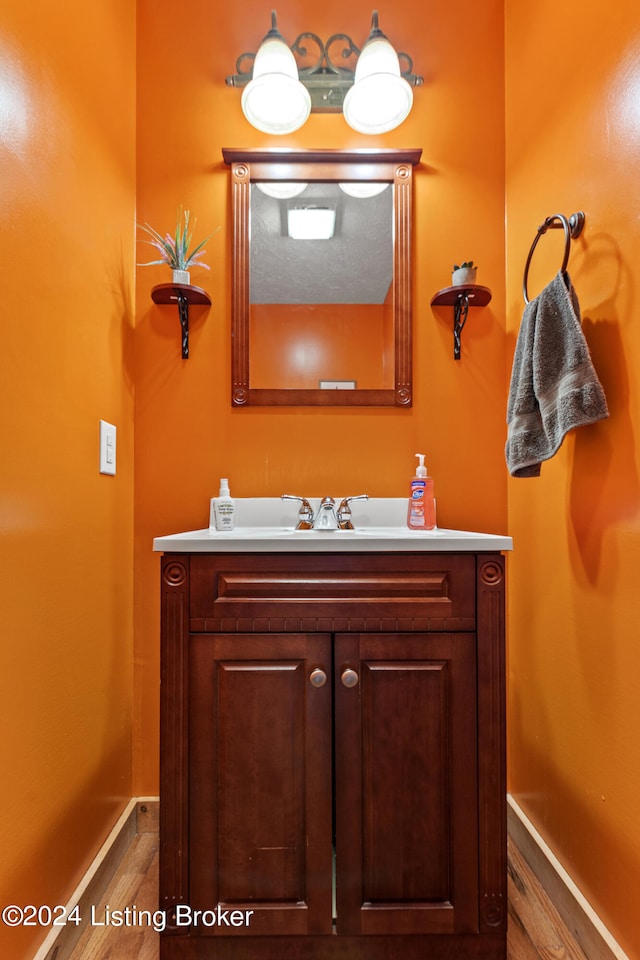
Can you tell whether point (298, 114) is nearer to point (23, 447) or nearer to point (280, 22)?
point (280, 22)

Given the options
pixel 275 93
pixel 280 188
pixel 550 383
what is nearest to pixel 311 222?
pixel 280 188

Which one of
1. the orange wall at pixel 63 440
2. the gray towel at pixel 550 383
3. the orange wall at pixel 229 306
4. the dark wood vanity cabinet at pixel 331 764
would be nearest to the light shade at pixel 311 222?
the orange wall at pixel 229 306

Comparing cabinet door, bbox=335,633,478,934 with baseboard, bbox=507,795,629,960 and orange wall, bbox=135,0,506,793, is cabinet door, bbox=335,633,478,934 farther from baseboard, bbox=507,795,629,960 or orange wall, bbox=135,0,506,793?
orange wall, bbox=135,0,506,793

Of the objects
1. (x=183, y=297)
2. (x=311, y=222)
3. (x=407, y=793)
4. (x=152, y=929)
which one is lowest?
(x=152, y=929)

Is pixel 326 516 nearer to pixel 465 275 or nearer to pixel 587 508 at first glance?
pixel 587 508

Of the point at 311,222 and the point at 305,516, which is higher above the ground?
the point at 311,222

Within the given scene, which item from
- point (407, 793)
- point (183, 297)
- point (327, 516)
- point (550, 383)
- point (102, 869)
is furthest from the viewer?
point (183, 297)

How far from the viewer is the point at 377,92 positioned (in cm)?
137

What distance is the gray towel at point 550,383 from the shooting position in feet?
3.18

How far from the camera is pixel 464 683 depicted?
0.97 metres

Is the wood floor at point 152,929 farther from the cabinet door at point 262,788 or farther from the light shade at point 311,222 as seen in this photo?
the light shade at point 311,222

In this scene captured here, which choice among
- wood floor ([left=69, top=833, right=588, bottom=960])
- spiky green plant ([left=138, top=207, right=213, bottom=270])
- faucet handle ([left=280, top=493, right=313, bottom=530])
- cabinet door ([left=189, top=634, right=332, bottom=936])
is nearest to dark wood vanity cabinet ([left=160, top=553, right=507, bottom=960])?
cabinet door ([left=189, top=634, right=332, bottom=936])

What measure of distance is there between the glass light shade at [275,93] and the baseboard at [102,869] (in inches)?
79.3

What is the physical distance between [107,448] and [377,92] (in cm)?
125
